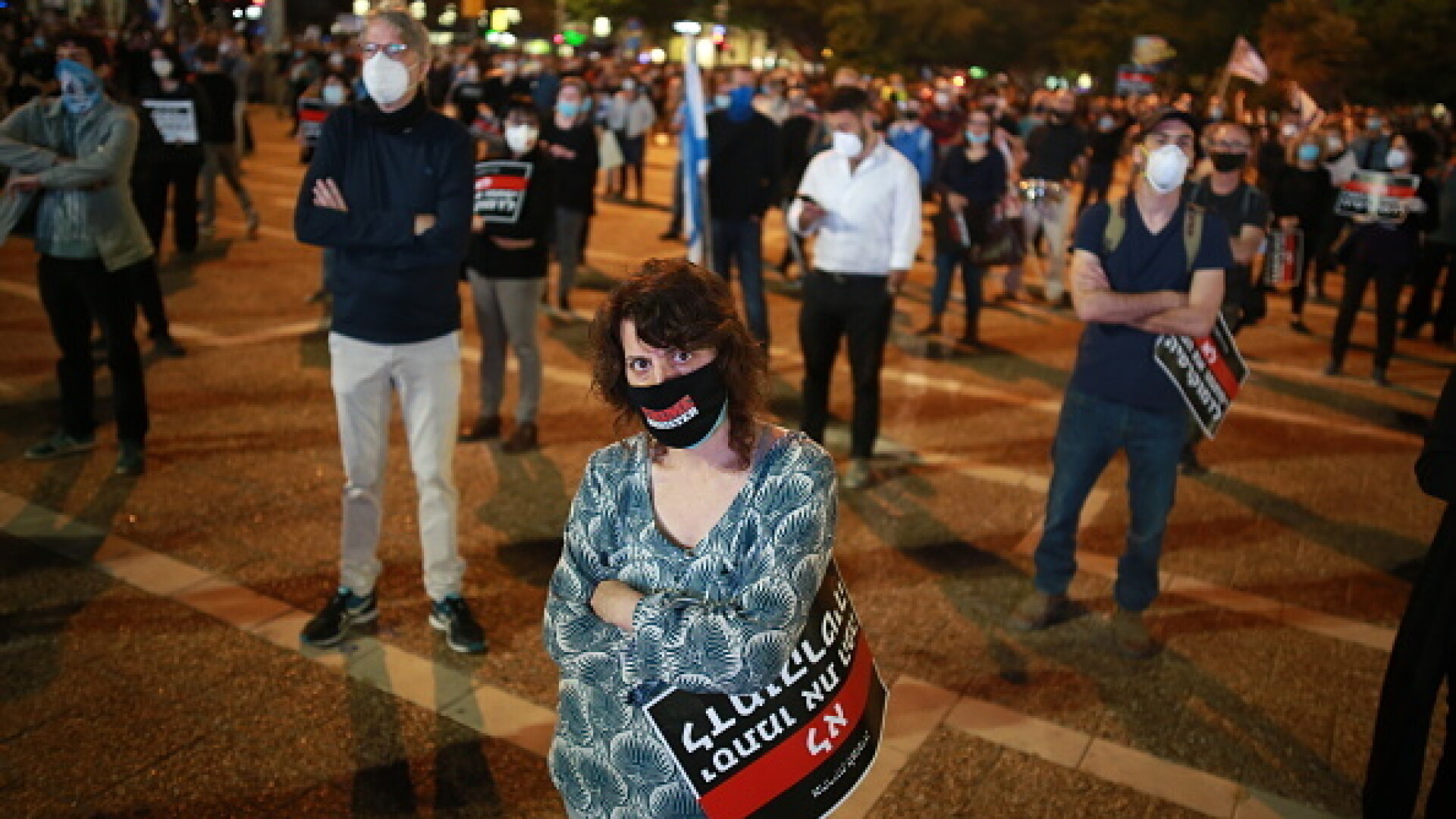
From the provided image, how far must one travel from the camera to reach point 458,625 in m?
4.56

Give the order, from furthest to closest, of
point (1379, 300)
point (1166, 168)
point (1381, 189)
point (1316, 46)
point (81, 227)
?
point (1316, 46)
point (1379, 300)
point (1381, 189)
point (81, 227)
point (1166, 168)

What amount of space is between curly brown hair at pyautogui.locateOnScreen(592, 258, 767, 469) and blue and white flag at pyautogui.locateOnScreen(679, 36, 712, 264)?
4226mm

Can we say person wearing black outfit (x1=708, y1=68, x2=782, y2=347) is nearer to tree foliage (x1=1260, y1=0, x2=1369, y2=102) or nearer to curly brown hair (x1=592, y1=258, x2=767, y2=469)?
curly brown hair (x1=592, y1=258, x2=767, y2=469)

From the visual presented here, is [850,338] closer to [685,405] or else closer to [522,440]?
[522,440]

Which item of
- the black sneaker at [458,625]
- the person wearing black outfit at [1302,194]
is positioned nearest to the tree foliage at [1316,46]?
the person wearing black outfit at [1302,194]

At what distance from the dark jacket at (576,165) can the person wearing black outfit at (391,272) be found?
5.44m

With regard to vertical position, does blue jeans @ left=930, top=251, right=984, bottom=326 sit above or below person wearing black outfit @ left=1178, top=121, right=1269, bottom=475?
below

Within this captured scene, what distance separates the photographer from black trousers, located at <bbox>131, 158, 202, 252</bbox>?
9.38m

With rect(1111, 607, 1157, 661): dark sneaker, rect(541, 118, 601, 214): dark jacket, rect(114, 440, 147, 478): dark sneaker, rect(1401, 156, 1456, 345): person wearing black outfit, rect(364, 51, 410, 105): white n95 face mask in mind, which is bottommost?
rect(1111, 607, 1157, 661): dark sneaker

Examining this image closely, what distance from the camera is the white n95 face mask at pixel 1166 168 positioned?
439 centimetres

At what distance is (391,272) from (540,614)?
158 cm

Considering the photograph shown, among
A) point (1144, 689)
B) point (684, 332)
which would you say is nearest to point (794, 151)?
point (1144, 689)

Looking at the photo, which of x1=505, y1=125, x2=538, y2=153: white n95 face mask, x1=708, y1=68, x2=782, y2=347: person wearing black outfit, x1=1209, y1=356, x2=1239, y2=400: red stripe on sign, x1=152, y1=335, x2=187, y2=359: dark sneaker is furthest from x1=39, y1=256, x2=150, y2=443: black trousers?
x1=1209, y1=356, x2=1239, y2=400: red stripe on sign

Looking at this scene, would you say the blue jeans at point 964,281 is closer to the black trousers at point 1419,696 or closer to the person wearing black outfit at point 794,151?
the person wearing black outfit at point 794,151
